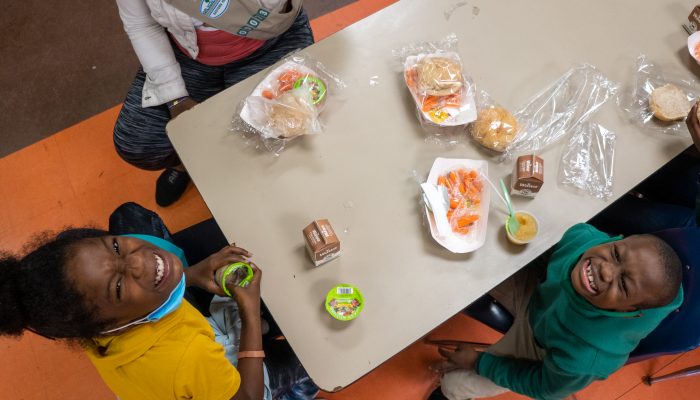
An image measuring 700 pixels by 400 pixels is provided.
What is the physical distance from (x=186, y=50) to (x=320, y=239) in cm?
107

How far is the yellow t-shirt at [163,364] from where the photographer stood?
3.69 feet

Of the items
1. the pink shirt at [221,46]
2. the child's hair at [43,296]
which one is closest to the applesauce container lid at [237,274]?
the child's hair at [43,296]

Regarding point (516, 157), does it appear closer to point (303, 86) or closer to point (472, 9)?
point (472, 9)

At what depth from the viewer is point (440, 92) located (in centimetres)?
143

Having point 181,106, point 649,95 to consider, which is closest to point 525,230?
point 649,95

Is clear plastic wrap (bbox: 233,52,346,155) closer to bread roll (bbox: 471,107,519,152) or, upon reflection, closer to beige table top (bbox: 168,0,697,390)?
beige table top (bbox: 168,0,697,390)

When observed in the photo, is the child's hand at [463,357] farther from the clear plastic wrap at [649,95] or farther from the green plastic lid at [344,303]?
the clear plastic wrap at [649,95]

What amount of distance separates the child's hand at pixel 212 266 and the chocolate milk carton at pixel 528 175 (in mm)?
797

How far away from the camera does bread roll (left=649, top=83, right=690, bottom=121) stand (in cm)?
142

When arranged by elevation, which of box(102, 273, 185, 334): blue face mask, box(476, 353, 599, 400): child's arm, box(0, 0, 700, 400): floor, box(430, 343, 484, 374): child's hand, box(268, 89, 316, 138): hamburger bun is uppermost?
box(268, 89, 316, 138): hamburger bun

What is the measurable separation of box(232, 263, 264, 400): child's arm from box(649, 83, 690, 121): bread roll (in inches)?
52.3

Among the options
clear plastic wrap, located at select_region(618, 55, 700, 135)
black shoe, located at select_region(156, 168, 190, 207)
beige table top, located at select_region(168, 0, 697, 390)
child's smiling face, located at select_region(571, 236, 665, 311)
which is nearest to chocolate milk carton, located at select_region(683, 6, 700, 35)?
beige table top, located at select_region(168, 0, 697, 390)

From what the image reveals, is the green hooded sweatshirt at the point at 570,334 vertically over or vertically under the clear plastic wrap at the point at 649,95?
under

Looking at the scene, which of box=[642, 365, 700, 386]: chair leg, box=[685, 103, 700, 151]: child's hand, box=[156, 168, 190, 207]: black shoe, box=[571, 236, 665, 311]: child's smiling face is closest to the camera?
box=[571, 236, 665, 311]: child's smiling face
